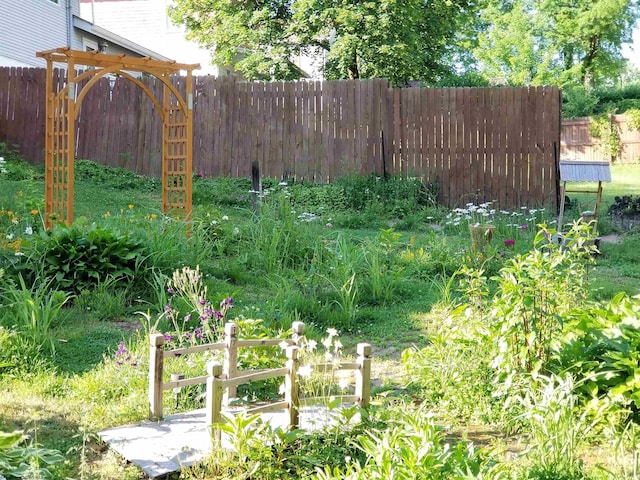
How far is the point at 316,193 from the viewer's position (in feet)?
39.1

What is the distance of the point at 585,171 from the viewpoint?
8781 mm

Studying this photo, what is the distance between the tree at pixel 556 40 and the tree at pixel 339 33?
49.4 ft

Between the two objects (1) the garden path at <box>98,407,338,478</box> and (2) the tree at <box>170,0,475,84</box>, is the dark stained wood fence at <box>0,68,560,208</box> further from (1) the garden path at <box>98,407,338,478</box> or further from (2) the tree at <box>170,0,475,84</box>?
(1) the garden path at <box>98,407,338,478</box>

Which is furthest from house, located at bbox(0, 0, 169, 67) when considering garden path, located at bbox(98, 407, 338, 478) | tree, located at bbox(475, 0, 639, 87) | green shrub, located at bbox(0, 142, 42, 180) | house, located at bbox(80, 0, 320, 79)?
tree, located at bbox(475, 0, 639, 87)

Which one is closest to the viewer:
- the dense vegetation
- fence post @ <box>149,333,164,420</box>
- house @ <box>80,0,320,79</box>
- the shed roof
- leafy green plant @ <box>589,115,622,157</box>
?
the dense vegetation

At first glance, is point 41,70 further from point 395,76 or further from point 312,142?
point 395,76

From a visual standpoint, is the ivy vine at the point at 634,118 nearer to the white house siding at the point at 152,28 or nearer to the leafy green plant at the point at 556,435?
the white house siding at the point at 152,28

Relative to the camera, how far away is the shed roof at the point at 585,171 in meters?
8.66

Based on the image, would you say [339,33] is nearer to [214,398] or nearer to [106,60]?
[106,60]

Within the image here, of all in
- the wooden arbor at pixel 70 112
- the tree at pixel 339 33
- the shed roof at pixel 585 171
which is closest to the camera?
the wooden arbor at pixel 70 112

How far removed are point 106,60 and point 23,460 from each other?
6388 mm

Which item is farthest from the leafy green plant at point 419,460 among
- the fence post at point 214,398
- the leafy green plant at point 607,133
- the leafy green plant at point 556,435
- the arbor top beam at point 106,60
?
the leafy green plant at point 607,133

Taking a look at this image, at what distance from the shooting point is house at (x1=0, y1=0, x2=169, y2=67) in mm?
16031

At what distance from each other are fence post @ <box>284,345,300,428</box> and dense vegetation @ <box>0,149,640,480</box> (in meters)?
0.17
